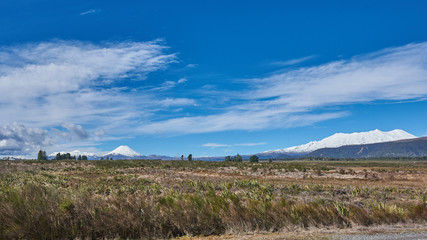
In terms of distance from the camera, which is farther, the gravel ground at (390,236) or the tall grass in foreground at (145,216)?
the tall grass in foreground at (145,216)

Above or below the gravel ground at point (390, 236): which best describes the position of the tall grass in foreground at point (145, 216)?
above

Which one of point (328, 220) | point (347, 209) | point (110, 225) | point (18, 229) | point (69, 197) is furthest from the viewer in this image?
point (347, 209)

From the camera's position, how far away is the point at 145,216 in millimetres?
9617

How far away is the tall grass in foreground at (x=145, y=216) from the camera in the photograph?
346 inches

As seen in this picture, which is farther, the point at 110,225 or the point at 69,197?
the point at 69,197

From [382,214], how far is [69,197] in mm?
11078

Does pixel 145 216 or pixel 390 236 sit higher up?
pixel 145 216

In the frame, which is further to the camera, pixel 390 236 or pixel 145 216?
pixel 145 216

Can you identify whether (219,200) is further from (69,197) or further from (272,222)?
(69,197)

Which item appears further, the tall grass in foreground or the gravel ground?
the tall grass in foreground

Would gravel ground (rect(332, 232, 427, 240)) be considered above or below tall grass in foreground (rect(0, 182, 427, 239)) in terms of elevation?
below

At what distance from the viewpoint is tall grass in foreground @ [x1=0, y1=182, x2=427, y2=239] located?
28.8 ft

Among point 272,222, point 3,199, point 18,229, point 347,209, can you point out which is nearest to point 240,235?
point 272,222

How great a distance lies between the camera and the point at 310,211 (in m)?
10.9
